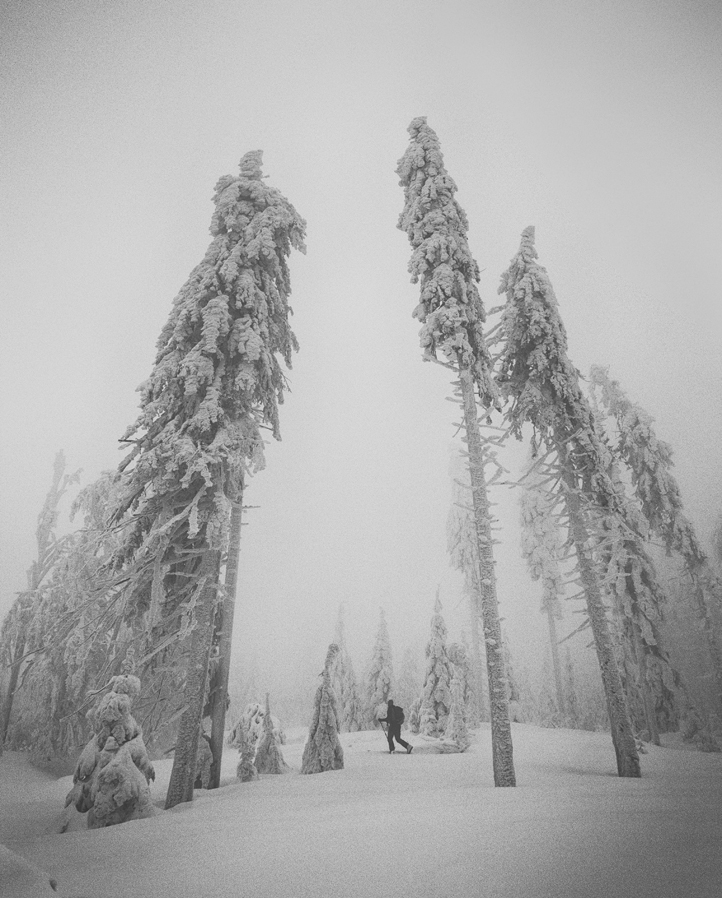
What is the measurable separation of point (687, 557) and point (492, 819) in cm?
1894

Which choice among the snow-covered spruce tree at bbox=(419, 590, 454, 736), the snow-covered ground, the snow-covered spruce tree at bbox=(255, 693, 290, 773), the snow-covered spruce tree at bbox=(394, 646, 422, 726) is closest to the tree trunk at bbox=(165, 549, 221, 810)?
the snow-covered ground

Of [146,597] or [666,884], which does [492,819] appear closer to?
[666,884]

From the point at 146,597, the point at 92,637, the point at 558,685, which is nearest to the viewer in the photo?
the point at 92,637

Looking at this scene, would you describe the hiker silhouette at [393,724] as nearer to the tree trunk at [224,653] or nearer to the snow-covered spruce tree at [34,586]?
the tree trunk at [224,653]

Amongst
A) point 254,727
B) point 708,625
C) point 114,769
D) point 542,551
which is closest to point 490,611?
point 114,769

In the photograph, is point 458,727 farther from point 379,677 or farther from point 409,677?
point 409,677

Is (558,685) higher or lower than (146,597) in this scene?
lower

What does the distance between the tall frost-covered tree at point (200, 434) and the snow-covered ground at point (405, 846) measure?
98.9 inches

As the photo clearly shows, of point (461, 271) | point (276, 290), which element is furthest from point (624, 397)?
point (276, 290)

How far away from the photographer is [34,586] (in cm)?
1889

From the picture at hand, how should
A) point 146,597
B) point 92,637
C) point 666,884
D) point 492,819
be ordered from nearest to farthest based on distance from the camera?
point 666,884 → point 492,819 → point 92,637 → point 146,597

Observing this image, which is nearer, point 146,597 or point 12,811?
point 12,811

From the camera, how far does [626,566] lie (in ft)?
59.7

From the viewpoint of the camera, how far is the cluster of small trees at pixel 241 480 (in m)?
8.07
